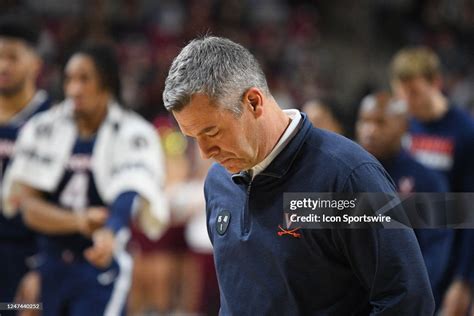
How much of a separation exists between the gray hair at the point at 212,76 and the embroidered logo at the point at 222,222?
0.40 metres

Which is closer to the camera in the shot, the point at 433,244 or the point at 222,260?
the point at 222,260

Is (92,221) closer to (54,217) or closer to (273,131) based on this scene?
(54,217)

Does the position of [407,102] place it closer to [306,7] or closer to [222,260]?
[222,260]

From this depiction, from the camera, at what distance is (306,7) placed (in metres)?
14.4

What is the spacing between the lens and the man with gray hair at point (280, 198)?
95.9 inches

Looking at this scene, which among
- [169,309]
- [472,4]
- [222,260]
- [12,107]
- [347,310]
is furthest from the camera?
[472,4]

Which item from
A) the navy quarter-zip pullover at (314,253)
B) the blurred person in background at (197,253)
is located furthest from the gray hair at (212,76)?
the blurred person in background at (197,253)

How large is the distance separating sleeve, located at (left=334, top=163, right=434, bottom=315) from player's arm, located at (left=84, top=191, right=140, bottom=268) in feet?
6.72

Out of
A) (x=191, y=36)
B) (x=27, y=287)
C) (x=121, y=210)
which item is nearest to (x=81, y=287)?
(x=121, y=210)

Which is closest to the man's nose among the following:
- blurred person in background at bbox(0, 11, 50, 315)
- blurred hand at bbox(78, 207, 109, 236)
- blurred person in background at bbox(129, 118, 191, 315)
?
blurred hand at bbox(78, 207, 109, 236)

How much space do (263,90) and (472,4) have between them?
12321mm

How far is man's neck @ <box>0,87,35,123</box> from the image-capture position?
539 centimetres

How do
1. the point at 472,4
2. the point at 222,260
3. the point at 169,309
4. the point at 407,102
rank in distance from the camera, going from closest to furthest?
the point at 222,260
the point at 407,102
the point at 169,309
the point at 472,4

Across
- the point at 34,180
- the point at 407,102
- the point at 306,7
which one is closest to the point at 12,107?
the point at 34,180
